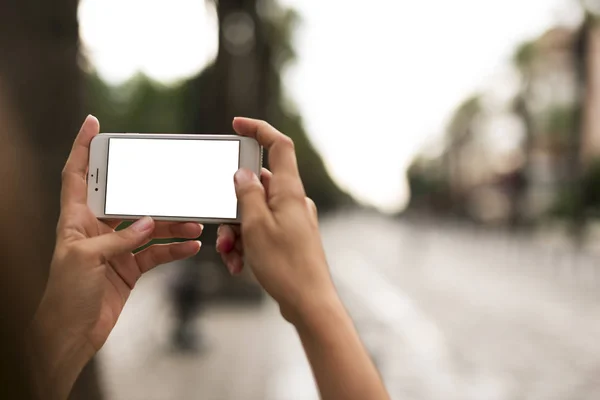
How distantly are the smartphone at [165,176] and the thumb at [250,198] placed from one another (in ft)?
0.75

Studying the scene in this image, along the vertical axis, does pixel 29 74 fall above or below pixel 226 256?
above

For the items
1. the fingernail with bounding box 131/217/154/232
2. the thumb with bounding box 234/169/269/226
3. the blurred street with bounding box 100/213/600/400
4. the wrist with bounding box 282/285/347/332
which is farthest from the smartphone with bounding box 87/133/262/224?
the blurred street with bounding box 100/213/600/400

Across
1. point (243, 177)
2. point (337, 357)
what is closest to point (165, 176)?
point (243, 177)

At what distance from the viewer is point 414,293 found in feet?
37.4

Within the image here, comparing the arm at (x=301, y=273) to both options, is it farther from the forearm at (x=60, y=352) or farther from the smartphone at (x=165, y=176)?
the forearm at (x=60, y=352)

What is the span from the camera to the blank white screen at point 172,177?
1331 mm

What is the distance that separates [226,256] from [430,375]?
470 cm

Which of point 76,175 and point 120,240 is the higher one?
point 76,175

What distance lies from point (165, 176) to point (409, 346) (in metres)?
5.78

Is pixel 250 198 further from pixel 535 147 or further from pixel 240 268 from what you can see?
pixel 535 147

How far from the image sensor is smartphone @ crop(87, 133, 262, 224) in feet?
4.34

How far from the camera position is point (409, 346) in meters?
6.77

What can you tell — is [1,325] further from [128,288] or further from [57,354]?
[128,288]

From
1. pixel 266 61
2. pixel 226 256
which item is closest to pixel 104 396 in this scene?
pixel 226 256
